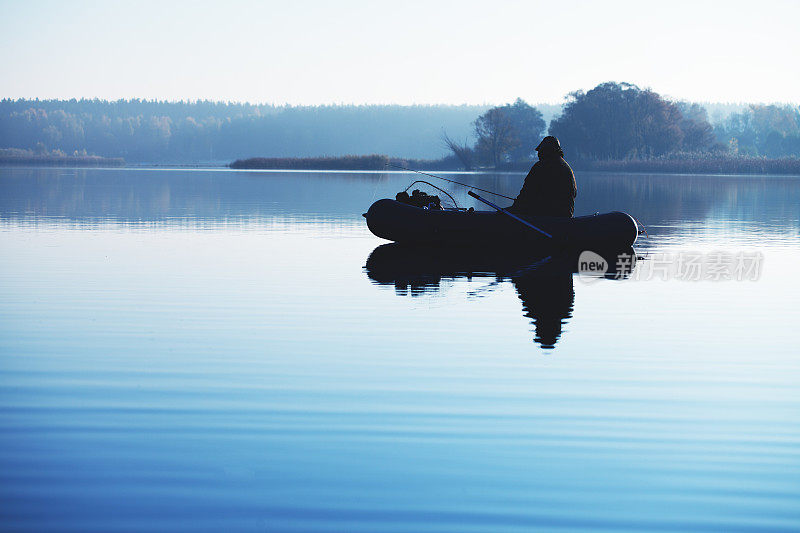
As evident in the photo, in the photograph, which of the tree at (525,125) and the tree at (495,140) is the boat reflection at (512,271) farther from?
the tree at (525,125)

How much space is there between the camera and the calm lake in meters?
3.93

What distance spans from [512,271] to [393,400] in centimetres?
738

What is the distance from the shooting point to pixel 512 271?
12.7 meters

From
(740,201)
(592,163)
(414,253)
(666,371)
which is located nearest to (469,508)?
(666,371)

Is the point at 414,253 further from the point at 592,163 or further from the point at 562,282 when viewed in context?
the point at 592,163

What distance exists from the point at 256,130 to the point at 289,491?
17949cm

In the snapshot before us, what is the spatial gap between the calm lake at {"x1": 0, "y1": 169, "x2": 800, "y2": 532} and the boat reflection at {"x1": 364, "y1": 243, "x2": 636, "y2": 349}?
0.34ft

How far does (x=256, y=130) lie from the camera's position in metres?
179

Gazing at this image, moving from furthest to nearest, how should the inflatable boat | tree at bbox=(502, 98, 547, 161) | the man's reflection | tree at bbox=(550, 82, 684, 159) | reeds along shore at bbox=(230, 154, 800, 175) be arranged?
tree at bbox=(502, 98, 547, 161) < tree at bbox=(550, 82, 684, 159) < reeds along shore at bbox=(230, 154, 800, 175) < the inflatable boat < the man's reflection

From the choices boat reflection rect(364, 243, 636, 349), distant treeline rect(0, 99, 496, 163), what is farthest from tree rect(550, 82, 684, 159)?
distant treeline rect(0, 99, 496, 163)

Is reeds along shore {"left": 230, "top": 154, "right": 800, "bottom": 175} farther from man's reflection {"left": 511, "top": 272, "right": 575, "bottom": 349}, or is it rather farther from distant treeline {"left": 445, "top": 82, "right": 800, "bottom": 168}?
man's reflection {"left": 511, "top": 272, "right": 575, "bottom": 349}

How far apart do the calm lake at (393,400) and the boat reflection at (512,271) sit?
103 mm

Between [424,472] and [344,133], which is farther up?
[344,133]

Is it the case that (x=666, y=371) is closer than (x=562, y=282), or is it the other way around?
(x=666, y=371)
